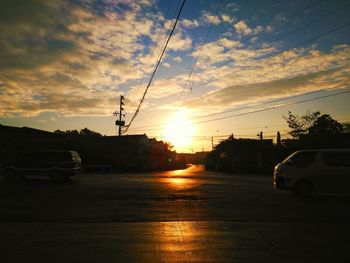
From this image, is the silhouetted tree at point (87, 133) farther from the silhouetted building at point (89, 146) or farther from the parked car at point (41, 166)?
the parked car at point (41, 166)

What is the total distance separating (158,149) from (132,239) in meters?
60.6

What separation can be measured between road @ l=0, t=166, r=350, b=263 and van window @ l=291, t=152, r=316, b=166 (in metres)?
1.79

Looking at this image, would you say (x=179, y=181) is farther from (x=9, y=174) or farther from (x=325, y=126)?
(x=325, y=126)

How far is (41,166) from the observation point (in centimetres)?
2338

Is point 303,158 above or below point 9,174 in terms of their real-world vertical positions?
above

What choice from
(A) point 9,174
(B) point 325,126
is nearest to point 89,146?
(A) point 9,174

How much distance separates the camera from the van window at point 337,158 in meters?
14.1

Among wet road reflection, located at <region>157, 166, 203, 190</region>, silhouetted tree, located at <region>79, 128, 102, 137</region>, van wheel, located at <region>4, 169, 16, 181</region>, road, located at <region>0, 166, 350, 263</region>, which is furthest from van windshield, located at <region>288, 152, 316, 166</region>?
silhouetted tree, located at <region>79, 128, 102, 137</region>

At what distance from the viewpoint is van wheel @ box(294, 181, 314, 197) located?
1445cm

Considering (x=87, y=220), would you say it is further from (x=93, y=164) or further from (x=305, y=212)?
(x=93, y=164)

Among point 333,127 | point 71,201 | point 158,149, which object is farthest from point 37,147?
point 333,127

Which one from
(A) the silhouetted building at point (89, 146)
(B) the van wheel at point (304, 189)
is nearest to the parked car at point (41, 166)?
(B) the van wheel at point (304, 189)

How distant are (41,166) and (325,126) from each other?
57557 millimetres

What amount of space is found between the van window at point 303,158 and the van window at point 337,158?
1.53ft
